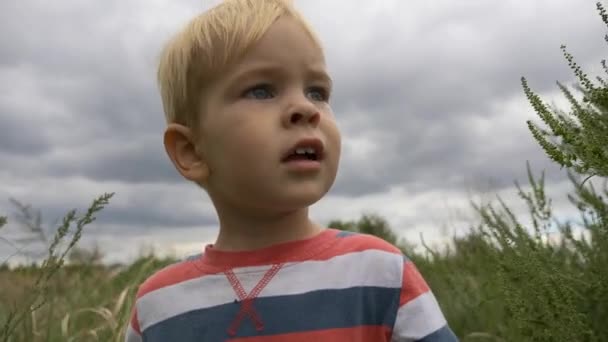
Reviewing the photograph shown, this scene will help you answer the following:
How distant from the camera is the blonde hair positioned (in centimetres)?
237

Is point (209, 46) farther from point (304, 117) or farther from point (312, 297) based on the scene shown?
point (312, 297)

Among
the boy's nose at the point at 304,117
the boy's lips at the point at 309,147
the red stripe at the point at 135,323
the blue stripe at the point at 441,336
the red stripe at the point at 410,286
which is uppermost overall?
the boy's nose at the point at 304,117

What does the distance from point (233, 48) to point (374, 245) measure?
0.70 m

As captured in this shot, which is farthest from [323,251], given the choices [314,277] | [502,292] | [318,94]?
[502,292]

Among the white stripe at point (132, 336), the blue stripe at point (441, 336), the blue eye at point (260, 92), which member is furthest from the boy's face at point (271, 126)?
the white stripe at point (132, 336)

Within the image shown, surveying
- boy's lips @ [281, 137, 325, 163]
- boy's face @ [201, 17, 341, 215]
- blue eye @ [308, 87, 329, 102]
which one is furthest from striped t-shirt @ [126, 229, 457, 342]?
blue eye @ [308, 87, 329, 102]

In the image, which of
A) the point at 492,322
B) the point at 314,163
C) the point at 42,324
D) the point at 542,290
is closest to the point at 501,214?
the point at 542,290

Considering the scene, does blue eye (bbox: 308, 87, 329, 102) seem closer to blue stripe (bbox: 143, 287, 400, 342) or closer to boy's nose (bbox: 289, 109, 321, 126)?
boy's nose (bbox: 289, 109, 321, 126)

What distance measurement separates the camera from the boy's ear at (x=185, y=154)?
2453mm

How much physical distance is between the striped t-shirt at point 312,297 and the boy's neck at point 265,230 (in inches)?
1.2

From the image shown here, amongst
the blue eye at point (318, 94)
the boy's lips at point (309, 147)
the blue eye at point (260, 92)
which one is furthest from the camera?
the blue eye at point (318, 94)

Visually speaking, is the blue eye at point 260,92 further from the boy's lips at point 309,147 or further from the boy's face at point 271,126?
the boy's lips at point 309,147

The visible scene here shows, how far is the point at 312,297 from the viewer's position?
7.55 ft

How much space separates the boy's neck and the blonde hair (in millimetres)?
333
